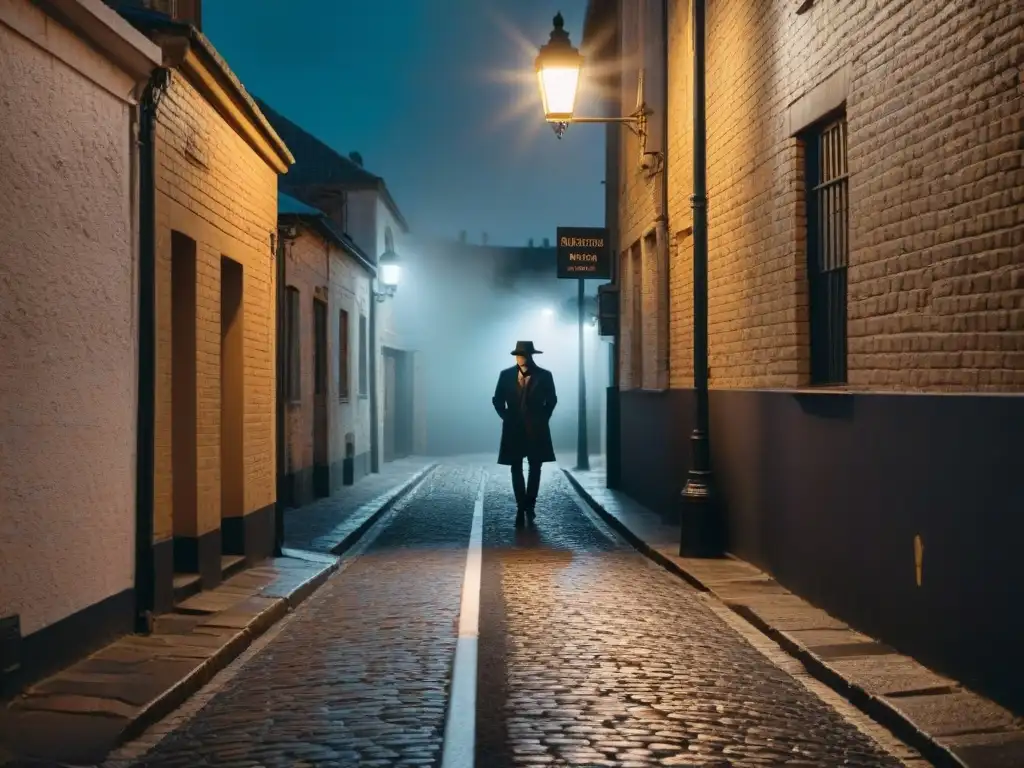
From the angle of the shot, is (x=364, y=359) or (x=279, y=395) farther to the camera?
(x=364, y=359)

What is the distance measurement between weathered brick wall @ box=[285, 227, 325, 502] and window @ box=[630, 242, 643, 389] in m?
4.63

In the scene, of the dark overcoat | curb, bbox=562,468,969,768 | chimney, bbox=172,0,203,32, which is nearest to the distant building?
the dark overcoat

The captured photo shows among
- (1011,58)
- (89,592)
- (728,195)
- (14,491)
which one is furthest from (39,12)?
(728,195)

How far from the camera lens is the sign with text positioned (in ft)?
66.4

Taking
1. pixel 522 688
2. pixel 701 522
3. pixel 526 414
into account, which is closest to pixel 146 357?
pixel 522 688

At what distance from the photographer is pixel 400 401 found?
34812 millimetres

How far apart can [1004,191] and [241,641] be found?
4915 millimetres

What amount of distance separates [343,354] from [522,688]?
54.7 feet

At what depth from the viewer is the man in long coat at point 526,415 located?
15735mm

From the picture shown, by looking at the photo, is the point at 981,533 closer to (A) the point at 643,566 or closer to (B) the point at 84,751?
(B) the point at 84,751

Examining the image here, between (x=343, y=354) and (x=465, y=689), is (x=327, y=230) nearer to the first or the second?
(x=343, y=354)

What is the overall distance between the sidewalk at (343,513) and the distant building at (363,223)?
1.29 metres

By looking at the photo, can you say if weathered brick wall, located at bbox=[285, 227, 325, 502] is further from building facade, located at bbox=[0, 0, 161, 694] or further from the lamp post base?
building facade, located at bbox=[0, 0, 161, 694]

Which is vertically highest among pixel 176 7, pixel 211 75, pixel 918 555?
pixel 176 7
